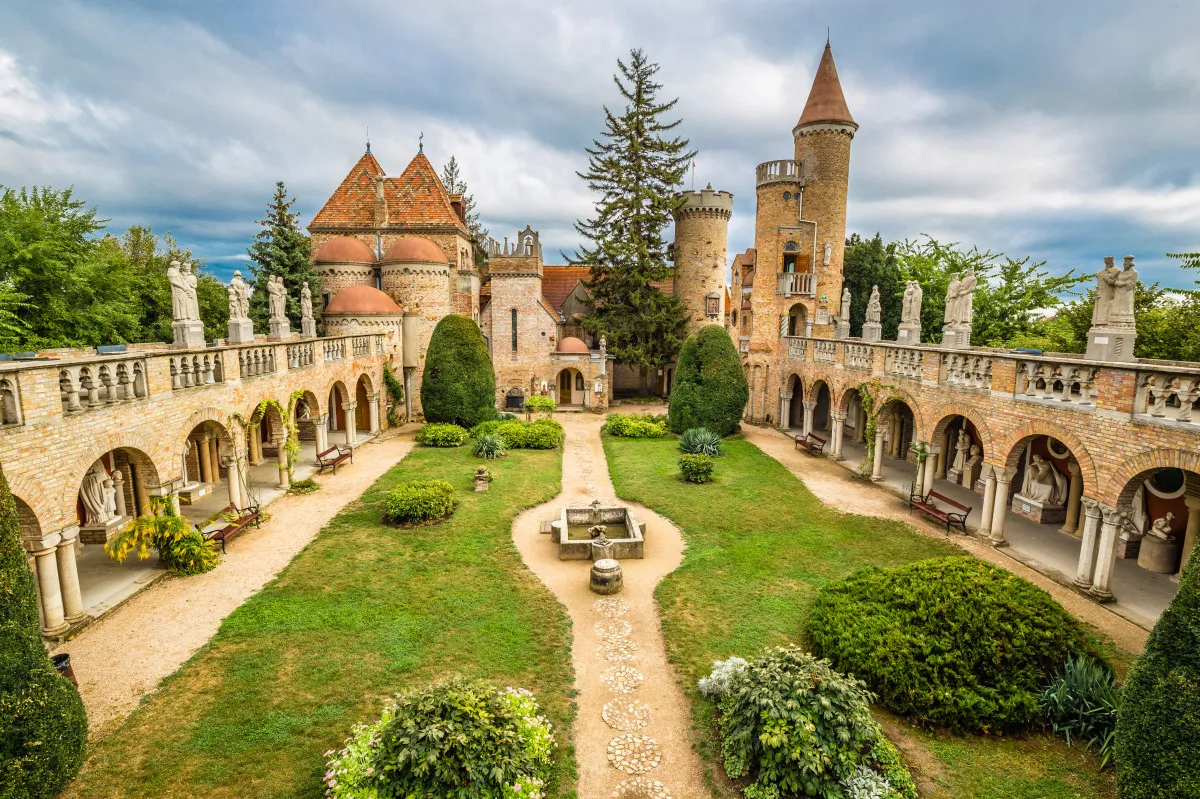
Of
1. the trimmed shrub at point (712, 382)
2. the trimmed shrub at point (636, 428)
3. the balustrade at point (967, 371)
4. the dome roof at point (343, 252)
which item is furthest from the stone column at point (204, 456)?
the balustrade at point (967, 371)

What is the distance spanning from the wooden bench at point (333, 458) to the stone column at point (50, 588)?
430 inches

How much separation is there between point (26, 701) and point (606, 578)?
8537mm

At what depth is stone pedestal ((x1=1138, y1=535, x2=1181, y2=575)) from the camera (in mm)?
12484

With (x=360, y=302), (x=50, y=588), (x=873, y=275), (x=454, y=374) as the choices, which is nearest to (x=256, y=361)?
(x=50, y=588)

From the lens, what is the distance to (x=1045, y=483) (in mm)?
15797

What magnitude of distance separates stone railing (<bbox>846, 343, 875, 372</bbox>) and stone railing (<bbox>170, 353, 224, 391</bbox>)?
20.2 meters

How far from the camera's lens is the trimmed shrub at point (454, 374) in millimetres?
26109

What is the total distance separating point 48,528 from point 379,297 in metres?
20.6

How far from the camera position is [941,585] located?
28.5 feet

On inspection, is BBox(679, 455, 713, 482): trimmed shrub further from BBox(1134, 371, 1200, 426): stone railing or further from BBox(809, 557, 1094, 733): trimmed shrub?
BBox(1134, 371, 1200, 426): stone railing

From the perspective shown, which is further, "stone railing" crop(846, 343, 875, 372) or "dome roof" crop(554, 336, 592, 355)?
"dome roof" crop(554, 336, 592, 355)

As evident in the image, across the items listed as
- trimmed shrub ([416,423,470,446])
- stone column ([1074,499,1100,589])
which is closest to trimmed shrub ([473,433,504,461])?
trimmed shrub ([416,423,470,446])

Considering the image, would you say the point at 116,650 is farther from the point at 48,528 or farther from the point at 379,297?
the point at 379,297

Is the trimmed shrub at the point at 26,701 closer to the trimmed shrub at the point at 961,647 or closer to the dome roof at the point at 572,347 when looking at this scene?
the trimmed shrub at the point at 961,647
